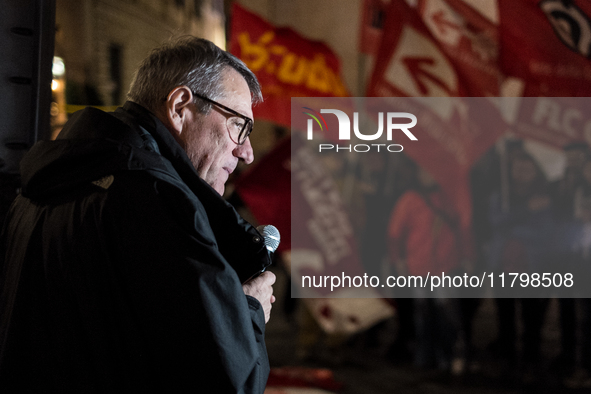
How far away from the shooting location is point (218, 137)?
1217 millimetres

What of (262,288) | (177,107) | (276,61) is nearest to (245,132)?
(177,107)

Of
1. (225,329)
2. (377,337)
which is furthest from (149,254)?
(377,337)

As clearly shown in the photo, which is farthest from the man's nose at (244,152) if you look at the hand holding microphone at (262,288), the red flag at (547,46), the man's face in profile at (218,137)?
the red flag at (547,46)

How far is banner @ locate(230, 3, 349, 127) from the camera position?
3.95 metres

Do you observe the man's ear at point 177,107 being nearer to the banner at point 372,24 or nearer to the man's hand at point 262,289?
the man's hand at point 262,289

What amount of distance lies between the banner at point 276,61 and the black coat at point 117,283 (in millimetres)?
2991

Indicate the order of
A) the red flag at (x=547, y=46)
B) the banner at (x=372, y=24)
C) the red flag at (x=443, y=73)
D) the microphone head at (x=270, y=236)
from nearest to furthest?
the microphone head at (x=270, y=236) < the red flag at (x=547, y=46) < the red flag at (x=443, y=73) < the banner at (x=372, y=24)

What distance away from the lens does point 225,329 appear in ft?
2.93

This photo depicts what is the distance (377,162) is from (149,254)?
3.36m

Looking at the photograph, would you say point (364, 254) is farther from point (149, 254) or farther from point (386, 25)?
point (149, 254)

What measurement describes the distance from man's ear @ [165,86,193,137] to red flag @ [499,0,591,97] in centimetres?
340

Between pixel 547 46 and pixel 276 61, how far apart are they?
2070 mm

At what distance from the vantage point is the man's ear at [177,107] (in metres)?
1.14

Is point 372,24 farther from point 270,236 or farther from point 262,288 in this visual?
point 262,288
